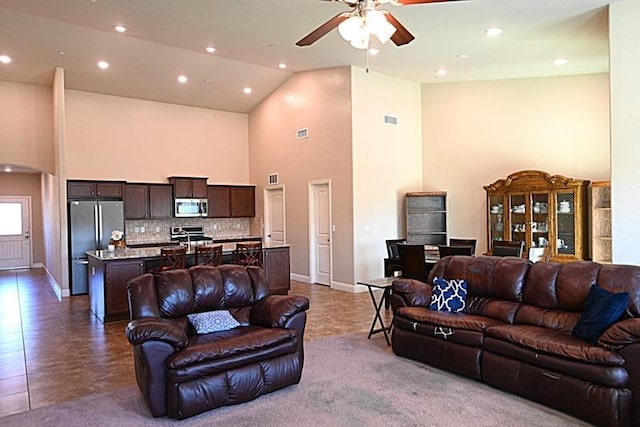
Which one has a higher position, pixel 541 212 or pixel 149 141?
pixel 149 141

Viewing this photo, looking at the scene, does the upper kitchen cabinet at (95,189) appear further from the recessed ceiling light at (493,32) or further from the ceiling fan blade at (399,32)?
the recessed ceiling light at (493,32)

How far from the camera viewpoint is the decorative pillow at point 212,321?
364 centimetres

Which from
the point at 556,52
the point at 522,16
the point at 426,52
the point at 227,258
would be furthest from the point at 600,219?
the point at 227,258

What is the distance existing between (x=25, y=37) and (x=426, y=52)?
6.14 metres

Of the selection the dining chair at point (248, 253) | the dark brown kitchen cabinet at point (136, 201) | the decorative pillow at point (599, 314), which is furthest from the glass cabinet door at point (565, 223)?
the dark brown kitchen cabinet at point (136, 201)

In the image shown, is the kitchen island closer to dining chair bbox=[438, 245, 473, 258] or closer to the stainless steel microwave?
the stainless steel microwave

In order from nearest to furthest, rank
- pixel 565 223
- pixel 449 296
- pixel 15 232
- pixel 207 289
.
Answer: pixel 207 289 < pixel 449 296 < pixel 565 223 < pixel 15 232

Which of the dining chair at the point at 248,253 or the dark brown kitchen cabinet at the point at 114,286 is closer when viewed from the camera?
the dark brown kitchen cabinet at the point at 114,286

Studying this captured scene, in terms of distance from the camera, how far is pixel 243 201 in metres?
10.5

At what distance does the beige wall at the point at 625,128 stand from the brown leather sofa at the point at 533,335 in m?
1.44

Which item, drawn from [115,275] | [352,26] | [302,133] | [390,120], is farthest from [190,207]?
[352,26]

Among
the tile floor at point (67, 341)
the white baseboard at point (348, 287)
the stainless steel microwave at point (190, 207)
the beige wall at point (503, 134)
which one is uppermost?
the beige wall at point (503, 134)

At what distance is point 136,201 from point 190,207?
3.70 feet

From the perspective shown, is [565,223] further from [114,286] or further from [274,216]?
[114,286]
